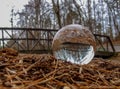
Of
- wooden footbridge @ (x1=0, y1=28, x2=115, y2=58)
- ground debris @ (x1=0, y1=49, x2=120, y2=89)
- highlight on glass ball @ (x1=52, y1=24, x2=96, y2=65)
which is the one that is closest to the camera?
ground debris @ (x1=0, y1=49, x2=120, y2=89)

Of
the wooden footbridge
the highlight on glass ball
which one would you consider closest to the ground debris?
the highlight on glass ball

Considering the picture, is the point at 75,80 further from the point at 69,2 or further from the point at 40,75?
the point at 69,2

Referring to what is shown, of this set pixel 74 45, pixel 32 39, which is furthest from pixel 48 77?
pixel 32 39

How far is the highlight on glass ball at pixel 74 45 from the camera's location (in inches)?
84.5

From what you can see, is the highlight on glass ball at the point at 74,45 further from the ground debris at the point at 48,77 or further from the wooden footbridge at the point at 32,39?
the wooden footbridge at the point at 32,39

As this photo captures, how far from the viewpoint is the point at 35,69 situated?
148 centimetres

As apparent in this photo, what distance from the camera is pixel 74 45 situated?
85.1 inches

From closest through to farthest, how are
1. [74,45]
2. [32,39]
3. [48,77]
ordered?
[48,77] < [74,45] < [32,39]

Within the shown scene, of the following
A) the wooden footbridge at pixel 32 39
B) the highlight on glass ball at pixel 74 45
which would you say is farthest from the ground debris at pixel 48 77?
the wooden footbridge at pixel 32 39

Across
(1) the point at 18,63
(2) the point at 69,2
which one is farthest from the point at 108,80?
(2) the point at 69,2

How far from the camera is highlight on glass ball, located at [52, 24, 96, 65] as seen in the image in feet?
7.04

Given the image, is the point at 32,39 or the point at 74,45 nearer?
the point at 74,45

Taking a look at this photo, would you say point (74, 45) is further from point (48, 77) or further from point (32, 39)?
point (32, 39)

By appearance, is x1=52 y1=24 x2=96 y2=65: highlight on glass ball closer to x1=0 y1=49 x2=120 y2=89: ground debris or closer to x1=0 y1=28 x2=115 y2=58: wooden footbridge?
x1=0 y1=49 x2=120 y2=89: ground debris
